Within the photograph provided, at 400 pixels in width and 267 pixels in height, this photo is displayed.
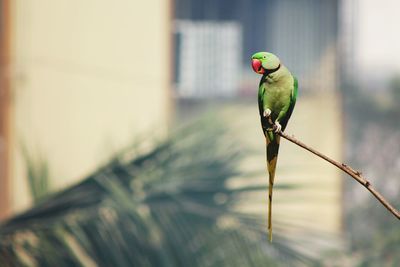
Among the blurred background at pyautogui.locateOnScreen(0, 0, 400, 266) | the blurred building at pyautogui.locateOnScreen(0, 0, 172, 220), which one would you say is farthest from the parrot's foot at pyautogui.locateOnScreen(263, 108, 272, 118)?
the blurred building at pyautogui.locateOnScreen(0, 0, 172, 220)

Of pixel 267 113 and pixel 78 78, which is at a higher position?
pixel 267 113

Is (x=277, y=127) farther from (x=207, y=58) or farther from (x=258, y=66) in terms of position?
(x=207, y=58)

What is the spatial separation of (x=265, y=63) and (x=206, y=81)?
5.94 m

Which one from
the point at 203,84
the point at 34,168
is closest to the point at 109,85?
the point at 203,84

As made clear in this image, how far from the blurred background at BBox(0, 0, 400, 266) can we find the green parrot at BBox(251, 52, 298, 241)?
3963 mm

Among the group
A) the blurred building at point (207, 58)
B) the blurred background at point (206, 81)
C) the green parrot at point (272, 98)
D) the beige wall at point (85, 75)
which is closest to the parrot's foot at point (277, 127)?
the green parrot at point (272, 98)

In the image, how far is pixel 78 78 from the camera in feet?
19.3

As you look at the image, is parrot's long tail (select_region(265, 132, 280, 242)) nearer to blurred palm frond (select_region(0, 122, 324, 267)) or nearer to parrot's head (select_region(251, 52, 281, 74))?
parrot's head (select_region(251, 52, 281, 74))

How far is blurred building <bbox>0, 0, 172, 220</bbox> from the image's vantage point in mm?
5449

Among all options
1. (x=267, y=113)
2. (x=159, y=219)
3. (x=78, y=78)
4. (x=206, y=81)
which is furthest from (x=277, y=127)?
(x=206, y=81)

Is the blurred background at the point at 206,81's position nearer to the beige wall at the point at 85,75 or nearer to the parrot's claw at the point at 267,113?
the beige wall at the point at 85,75

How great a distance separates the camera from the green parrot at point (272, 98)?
2.05 feet

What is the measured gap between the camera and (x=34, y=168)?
3352 mm

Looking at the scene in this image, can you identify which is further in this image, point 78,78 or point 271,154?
point 78,78
